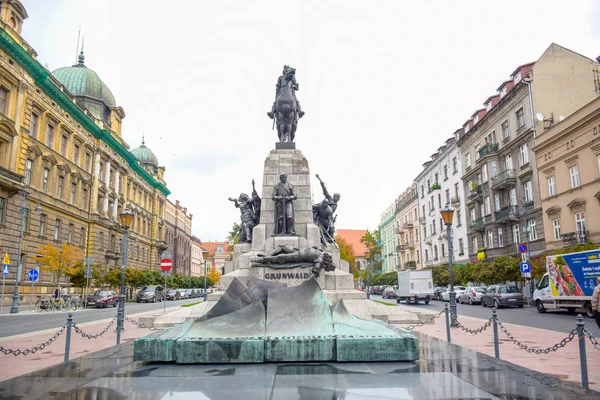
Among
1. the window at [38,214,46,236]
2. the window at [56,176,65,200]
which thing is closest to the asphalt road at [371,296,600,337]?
the window at [38,214,46,236]

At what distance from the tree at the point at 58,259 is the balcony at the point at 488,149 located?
3633 cm

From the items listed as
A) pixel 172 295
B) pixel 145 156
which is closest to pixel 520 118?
pixel 172 295

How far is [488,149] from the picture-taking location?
44.1 m

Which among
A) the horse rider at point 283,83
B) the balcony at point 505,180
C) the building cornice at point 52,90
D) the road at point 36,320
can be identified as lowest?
the road at point 36,320

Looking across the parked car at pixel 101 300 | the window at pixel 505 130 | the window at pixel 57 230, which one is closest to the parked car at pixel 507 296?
the window at pixel 505 130

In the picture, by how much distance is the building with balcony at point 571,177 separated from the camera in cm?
2950

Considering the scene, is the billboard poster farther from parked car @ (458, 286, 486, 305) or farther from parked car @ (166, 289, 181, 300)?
parked car @ (166, 289, 181, 300)

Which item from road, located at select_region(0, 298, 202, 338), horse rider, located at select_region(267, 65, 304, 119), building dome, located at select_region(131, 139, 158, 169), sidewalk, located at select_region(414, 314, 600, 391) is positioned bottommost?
road, located at select_region(0, 298, 202, 338)

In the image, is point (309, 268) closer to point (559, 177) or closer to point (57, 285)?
point (559, 177)

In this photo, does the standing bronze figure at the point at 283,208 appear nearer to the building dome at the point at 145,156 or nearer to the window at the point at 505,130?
the window at the point at 505,130

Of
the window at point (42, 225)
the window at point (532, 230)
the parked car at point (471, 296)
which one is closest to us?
the parked car at point (471, 296)

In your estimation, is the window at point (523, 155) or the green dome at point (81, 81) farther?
the green dome at point (81, 81)

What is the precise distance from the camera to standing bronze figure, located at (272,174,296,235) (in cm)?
1493

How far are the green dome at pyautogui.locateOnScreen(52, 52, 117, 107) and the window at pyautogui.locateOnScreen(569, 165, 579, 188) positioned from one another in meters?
47.3
